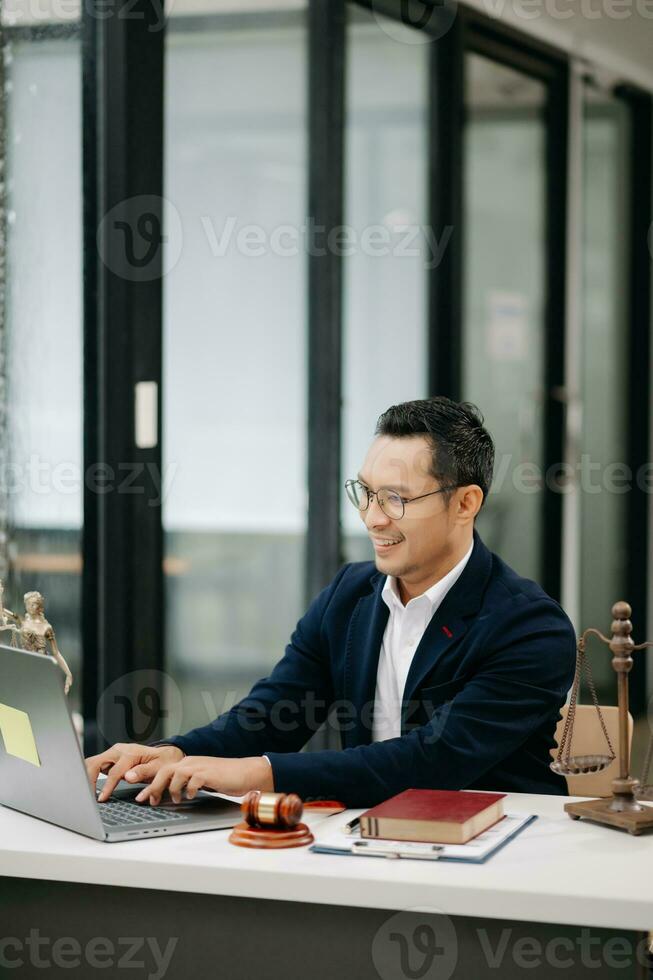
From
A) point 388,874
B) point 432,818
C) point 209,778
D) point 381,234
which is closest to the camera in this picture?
point 388,874

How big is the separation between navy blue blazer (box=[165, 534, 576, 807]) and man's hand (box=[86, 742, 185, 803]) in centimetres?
13

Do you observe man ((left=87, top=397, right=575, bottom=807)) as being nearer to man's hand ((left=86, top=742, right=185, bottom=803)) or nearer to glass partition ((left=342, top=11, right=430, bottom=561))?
man's hand ((left=86, top=742, right=185, bottom=803))

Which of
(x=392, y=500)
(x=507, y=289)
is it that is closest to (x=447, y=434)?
(x=392, y=500)

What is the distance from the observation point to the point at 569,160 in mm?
5746

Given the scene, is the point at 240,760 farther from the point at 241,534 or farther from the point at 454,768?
the point at 241,534

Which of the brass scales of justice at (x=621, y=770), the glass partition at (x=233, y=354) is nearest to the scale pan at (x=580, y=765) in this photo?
the brass scales of justice at (x=621, y=770)

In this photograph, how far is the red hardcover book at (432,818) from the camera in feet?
5.32

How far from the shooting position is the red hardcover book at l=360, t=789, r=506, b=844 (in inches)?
63.9

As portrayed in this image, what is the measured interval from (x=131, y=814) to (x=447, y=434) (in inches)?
33.3

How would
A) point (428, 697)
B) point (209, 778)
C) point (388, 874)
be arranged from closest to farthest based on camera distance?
point (388, 874)
point (209, 778)
point (428, 697)

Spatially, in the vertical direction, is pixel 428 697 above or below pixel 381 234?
below

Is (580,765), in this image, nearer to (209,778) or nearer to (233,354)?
(209,778)

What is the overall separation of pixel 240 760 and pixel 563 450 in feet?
13.4

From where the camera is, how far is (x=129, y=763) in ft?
6.37
